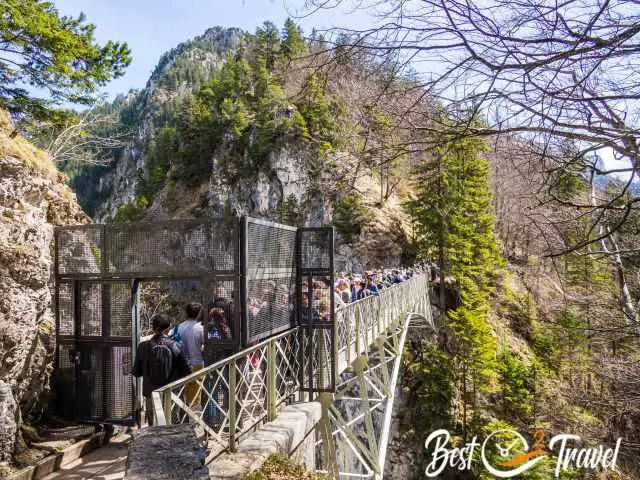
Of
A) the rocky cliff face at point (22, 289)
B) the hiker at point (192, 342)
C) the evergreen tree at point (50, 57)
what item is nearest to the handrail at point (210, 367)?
the hiker at point (192, 342)

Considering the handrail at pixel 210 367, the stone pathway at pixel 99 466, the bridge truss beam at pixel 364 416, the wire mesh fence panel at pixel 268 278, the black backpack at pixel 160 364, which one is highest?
the wire mesh fence panel at pixel 268 278

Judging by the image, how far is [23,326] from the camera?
14.8 ft

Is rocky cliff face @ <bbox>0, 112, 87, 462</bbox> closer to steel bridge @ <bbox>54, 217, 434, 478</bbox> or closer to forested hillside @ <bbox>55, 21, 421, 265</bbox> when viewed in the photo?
steel bridge @ <bbox>54, 217, 434, 478</bbox>

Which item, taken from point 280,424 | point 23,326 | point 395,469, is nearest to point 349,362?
point 280,424

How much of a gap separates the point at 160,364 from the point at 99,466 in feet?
3.91

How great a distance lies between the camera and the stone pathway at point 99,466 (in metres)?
3.86

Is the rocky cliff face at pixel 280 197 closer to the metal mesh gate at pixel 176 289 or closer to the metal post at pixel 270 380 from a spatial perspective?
the metal mesh gate at pixel 176 289

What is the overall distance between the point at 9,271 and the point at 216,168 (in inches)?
1395

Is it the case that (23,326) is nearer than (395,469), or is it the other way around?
(23,326)

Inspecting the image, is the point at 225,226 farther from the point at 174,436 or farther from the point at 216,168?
the point at 216,168

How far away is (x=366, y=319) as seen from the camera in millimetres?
8500

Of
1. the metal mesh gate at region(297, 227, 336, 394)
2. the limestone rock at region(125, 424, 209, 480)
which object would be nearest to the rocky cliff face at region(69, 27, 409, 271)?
the metal mesh gate at region(297, 227, 336, 394)

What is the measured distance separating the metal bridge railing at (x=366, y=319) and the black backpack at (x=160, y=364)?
2.34 m

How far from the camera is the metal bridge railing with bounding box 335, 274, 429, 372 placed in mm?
6867
